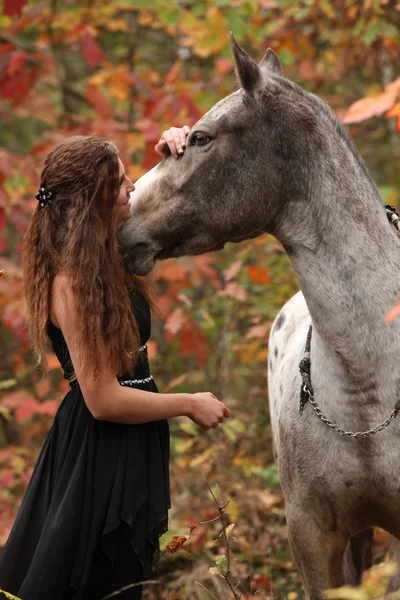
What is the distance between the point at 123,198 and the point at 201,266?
2451 millimetres

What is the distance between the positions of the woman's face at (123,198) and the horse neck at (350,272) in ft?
2.03

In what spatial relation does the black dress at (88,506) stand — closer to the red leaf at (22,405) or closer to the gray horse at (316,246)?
the gray horse at (316,246)

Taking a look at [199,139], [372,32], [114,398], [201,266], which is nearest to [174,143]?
[199,139]

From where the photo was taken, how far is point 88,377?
8.07ft

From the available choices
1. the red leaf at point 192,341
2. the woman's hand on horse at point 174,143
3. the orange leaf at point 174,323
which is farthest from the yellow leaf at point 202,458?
the woman's hand on horse at point 174,143

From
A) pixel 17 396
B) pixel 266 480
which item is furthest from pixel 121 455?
pixel 266 480

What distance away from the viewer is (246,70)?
8.71ft

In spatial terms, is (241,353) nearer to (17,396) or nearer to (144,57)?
(17,396)

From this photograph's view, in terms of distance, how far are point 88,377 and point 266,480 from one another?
10.7 ft

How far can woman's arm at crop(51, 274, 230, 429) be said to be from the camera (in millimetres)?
2486

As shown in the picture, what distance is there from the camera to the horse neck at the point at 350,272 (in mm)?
2564

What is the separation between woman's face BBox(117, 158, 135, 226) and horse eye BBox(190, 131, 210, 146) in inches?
11.2

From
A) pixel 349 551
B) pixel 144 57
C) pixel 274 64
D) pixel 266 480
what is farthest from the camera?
pixel 144 57

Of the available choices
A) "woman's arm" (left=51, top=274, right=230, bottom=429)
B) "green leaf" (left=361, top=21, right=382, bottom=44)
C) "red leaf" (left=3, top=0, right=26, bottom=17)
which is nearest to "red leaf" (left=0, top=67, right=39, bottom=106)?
"red leaf" (left=3, top=0, right=26, bottom=17)
